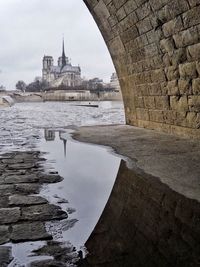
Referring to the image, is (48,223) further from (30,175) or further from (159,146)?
(159,146)

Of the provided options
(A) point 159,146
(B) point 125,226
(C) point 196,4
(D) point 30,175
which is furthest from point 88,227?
(C) point 196,4

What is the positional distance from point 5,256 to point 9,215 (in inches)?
29.2

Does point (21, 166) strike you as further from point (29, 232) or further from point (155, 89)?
point (155, 89)

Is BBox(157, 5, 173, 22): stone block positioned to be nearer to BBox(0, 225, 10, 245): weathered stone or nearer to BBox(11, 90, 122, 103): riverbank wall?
BBox(0, 225, 10, 245): weathered stone

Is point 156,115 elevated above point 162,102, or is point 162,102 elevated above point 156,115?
point 162,102

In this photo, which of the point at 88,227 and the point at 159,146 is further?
the point at 159,146

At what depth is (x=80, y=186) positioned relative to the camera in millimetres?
3699

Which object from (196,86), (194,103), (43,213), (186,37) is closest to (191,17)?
(186,37)

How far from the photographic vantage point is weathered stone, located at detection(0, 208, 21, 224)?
261 cm

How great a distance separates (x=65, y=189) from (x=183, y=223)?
1.42 meters

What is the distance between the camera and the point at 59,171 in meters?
4.51

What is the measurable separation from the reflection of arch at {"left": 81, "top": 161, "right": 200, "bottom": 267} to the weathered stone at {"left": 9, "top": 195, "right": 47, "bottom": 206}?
0.64m

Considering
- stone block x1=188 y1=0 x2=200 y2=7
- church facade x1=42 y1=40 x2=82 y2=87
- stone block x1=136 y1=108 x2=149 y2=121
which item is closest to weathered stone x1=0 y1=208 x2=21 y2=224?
stone block x1=188 y1=0 x2=200 y2=7

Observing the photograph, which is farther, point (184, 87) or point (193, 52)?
point (184, 87)
